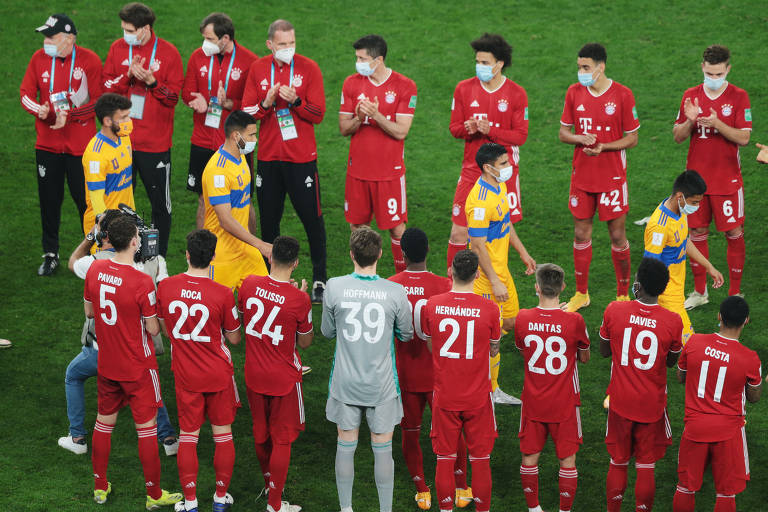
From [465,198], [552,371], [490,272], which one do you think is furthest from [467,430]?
[465,198]

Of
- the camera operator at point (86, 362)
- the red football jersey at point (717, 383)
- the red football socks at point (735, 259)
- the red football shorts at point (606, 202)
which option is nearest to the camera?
the red football jersey at point (717, 383)

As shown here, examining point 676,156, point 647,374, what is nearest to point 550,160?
point 676,156

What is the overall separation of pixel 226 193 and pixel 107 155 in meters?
1.19

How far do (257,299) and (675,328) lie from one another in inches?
103

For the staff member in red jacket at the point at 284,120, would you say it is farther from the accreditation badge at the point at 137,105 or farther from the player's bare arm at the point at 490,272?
the player's bare arm at the point at 490,272

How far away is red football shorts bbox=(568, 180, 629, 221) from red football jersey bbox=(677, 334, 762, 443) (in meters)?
3.34

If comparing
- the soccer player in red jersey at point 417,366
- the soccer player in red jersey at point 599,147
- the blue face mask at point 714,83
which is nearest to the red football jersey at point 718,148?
the blue face mask at point 714,83

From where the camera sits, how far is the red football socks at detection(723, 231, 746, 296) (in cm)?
Result: 929

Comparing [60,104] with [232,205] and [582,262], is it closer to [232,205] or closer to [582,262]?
[232,205]

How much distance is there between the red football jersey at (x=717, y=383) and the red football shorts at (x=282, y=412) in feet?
8.10

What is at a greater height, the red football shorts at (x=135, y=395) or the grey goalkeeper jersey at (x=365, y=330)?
the grey goalkeeper jersey at (x=365, y=330)

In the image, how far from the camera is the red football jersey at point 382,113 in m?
9.08

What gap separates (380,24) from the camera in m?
16.2

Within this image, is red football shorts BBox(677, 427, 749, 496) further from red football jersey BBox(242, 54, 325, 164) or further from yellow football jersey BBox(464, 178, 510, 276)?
red football jersey BBox(242, 54, 325, 164)
